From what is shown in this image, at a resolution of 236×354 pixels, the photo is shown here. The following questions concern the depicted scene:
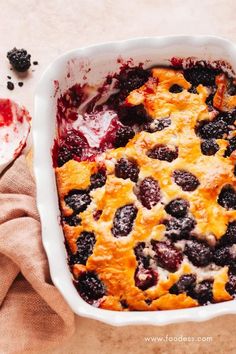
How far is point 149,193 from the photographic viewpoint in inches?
111

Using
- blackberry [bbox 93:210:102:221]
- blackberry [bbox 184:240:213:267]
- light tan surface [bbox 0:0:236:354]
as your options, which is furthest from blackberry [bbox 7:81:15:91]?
blackberry [bbox 184:240:213:267]

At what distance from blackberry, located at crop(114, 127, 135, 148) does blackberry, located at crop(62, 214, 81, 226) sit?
0.39 m

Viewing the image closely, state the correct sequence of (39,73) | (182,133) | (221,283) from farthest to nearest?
(39,73)
(182,133)
(221,283)

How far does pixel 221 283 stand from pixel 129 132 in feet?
2.51

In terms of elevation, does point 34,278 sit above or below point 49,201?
below

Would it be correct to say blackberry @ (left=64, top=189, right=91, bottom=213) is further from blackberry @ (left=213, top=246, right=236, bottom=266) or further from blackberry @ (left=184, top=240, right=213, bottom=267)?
blackberry @ (left=213, top=246, right=236, bottom=266)

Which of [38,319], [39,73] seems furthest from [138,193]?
[39,73]

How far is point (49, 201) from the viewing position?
2.80 meters

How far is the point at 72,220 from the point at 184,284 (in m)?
0.54

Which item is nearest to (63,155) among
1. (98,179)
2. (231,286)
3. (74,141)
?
(74,141)

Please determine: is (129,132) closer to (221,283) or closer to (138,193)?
(138,193)

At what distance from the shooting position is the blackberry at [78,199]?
2.87m

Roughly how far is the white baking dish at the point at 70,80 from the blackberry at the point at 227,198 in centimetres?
42

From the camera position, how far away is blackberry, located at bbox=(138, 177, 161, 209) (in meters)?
2.81
